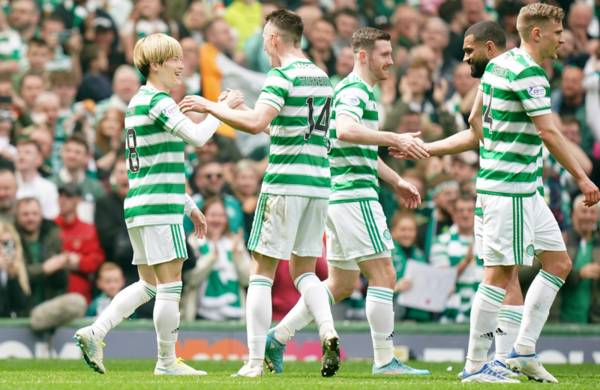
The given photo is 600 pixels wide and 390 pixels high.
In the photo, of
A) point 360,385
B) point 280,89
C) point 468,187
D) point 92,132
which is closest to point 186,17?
point 92,132

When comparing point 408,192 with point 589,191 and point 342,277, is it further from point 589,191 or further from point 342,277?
point 589,191

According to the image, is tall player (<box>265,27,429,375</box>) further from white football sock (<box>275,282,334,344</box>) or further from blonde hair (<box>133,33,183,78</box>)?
blonde hair (<box>133,33,183,78</box>)

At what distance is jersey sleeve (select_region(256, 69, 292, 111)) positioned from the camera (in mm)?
10030

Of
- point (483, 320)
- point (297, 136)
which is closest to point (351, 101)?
point (297, 136)

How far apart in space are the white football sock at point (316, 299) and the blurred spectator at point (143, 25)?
8.32 metres

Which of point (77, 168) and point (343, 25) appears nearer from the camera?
point (77, 168)

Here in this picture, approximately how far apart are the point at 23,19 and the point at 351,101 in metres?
8.70

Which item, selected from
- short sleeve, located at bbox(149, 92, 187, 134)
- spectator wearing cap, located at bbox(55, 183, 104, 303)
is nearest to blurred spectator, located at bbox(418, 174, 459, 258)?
spectator wearing cap, located at bbox(55, 183, 104, 303)

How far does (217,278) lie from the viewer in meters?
15.5

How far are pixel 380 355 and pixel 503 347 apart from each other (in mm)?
1187

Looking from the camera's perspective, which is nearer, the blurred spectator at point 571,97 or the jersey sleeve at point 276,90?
the jersey sleeve at point 276,90

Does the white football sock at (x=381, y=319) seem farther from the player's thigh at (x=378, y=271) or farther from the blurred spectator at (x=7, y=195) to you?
the blurred spectator at (x=7, y=195)

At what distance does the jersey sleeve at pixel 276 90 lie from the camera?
10.0 metres

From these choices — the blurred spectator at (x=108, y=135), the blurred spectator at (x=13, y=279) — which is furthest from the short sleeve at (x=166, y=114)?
the blurred spectator at (x=108, y=135)
